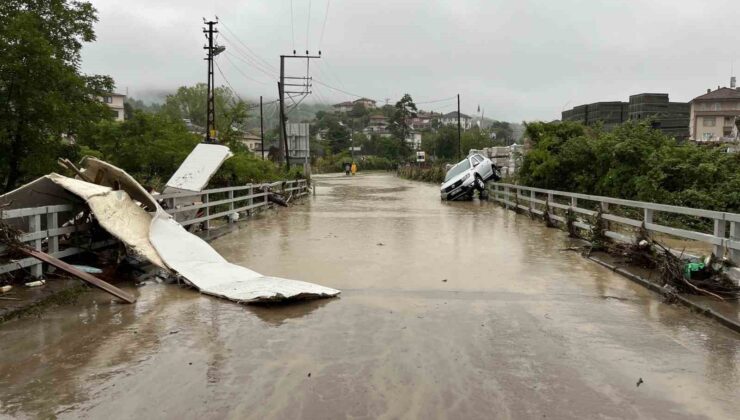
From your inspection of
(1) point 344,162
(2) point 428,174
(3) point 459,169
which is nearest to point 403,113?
(1) point 344,162

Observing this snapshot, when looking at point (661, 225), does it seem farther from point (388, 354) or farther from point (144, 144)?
point (144, 144)

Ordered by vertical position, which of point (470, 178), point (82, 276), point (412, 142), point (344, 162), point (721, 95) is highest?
point (721, 95)

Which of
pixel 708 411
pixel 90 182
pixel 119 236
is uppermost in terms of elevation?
pixel 90 182

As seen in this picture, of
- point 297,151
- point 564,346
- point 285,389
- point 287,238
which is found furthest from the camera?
point 297,151

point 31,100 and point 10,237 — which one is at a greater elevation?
point 31,100

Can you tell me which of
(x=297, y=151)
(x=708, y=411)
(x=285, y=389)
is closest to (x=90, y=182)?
(x=285, y=389)

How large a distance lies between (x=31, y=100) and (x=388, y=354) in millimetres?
18819

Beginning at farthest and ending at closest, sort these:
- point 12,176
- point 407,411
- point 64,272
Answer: point 12,176, point 64,272, point 407,411

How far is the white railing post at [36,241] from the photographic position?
7.24 m

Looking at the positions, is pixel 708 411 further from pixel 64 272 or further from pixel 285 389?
pixel 64 272

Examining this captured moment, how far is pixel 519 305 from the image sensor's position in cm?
714

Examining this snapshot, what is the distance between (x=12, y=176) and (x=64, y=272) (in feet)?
49.0


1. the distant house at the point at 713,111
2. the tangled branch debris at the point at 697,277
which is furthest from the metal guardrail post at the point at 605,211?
the distant house at the point at 713,111

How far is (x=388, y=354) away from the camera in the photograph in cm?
514
